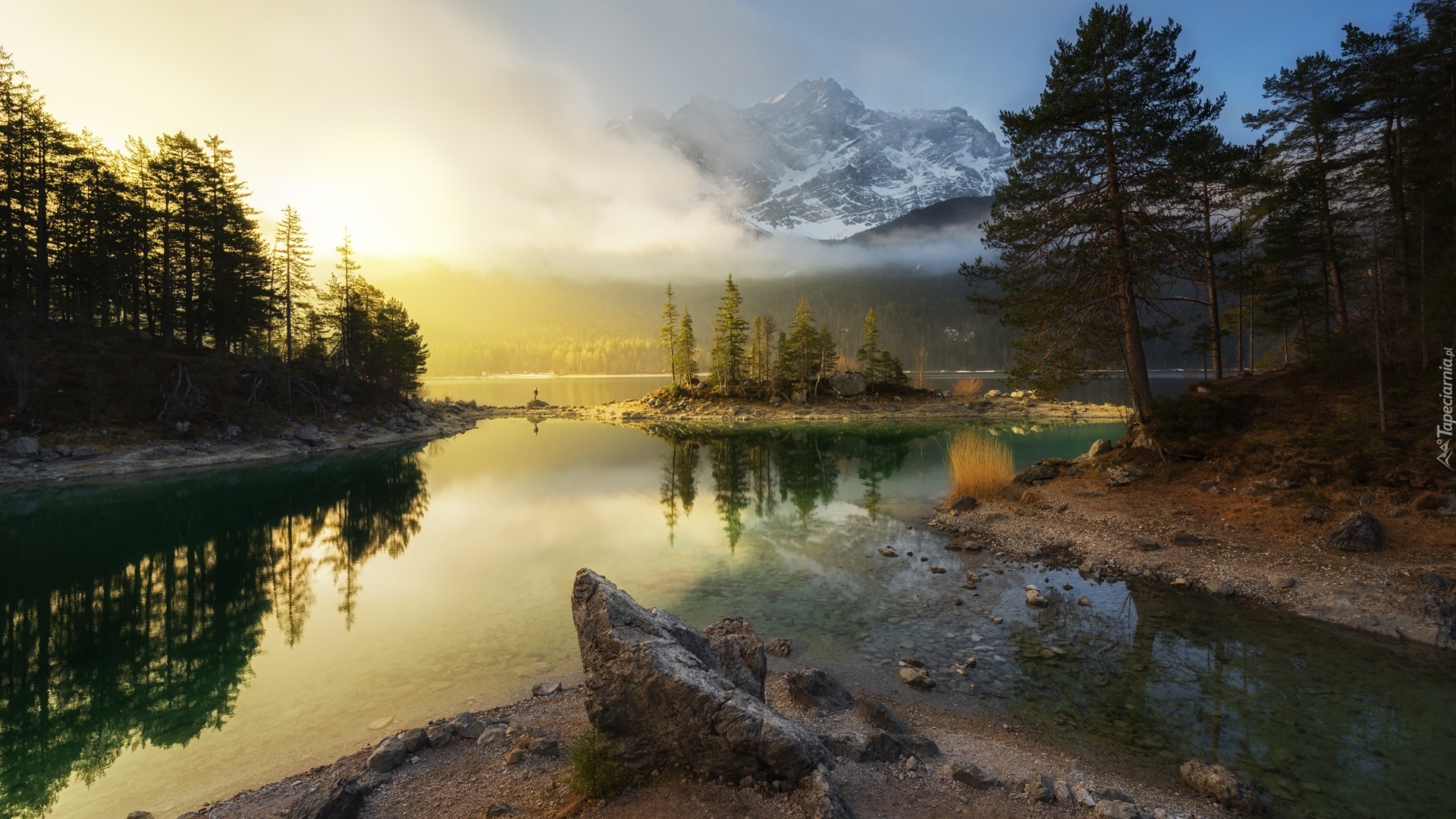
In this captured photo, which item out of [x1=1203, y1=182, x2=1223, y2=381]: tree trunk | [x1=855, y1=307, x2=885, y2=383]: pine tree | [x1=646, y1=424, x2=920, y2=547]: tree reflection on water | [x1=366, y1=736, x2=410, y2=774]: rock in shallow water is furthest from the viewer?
[x1=855, y1=307, x2=885, y2=383]: pine tree

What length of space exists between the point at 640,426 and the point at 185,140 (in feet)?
150

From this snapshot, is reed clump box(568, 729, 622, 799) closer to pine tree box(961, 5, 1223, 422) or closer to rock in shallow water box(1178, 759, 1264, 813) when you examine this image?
rock in shallow water box(1178, 759, 1264, 813)

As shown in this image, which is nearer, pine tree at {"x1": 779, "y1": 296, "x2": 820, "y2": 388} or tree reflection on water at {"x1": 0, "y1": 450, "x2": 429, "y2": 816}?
tree reflection on water at {"x1": 0, "y1": 450, "x2": 429, "y2": 816}

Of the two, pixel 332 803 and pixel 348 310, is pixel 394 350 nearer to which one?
pixel 348 310

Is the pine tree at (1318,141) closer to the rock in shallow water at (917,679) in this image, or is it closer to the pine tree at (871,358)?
the rock in shallow water at (917,679)

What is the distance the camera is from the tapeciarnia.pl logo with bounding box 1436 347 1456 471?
1323 cm

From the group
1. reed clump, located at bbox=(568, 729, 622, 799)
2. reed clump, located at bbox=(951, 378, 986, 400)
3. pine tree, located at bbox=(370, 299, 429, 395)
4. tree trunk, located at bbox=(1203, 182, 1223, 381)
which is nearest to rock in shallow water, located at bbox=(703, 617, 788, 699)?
reed clump, located at bbox=(568, 729, 622, 799)

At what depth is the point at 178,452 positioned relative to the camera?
34.1 metres

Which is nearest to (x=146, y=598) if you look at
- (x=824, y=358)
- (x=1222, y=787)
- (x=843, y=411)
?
(x=1222, y=787)

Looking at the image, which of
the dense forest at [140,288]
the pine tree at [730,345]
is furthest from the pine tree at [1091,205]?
the pine tree at [730,345]

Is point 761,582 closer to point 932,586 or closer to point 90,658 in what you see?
point 932,586

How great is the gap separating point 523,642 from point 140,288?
5856 centimetres

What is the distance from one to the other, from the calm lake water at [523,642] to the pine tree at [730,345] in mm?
56455

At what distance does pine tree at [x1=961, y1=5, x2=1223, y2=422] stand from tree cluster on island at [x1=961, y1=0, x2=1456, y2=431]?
6cm
